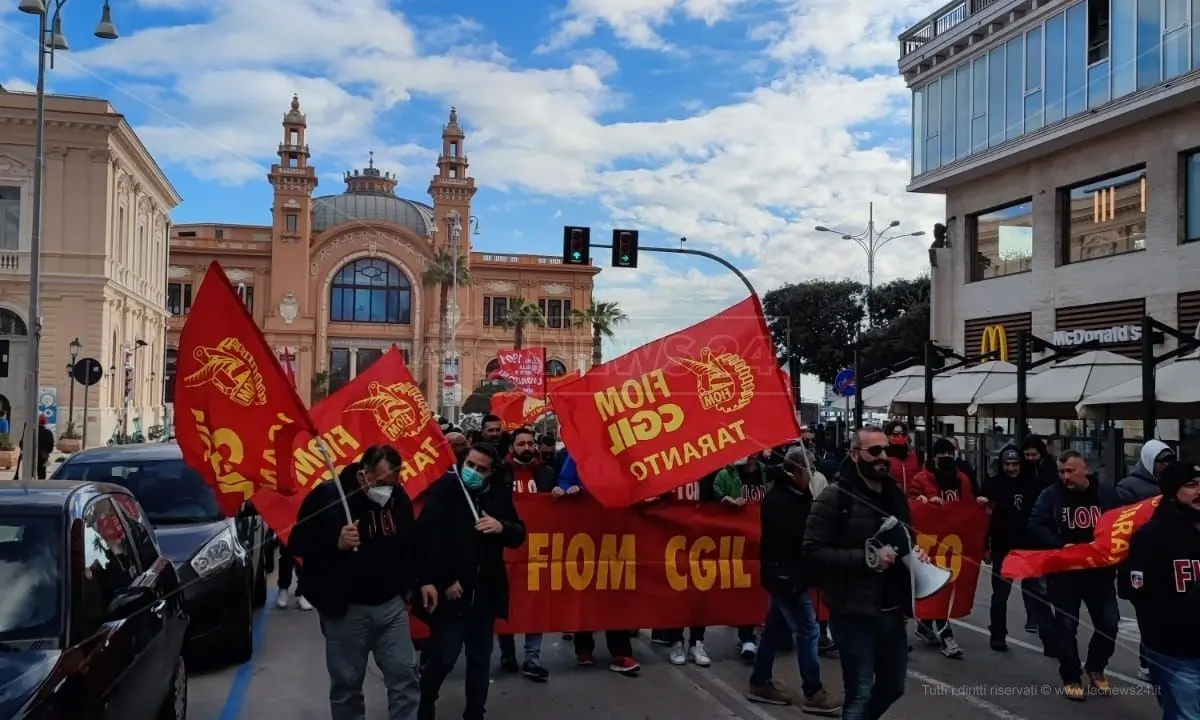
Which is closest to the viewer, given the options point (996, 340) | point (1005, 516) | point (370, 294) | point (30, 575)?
point (30, 575)

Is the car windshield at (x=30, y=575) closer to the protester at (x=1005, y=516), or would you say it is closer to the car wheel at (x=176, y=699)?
the car wheel at (x=176, y=699)

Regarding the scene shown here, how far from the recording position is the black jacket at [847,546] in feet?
16.9

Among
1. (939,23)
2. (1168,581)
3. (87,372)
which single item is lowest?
(1168,581)

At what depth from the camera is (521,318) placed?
7894cm

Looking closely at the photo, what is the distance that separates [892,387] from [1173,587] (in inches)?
762

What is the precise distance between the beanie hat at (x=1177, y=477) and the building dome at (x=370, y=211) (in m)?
81.0

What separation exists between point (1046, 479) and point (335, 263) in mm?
75699

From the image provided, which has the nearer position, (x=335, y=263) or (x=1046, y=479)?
(x=1046, y=479)

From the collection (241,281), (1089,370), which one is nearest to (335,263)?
(241,281)

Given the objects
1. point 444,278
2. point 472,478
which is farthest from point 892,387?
point 444,278

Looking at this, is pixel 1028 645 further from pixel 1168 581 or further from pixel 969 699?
pixel 1168 581

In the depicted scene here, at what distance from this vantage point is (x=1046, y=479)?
9.07m

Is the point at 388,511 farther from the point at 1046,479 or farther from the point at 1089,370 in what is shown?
the point at 1089,370

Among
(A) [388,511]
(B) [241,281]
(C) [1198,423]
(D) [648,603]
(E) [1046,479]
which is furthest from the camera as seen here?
(B) [241,281]
